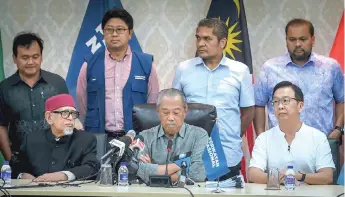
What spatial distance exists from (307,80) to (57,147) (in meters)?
1.97

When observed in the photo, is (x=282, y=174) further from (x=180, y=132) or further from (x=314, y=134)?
(x=180, y=132)

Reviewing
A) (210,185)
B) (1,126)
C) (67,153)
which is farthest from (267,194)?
(1,126)

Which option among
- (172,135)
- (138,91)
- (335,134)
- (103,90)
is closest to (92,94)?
(103,90)

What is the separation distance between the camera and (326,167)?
207 inches

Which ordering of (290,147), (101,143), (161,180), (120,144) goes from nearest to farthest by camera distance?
(120,144) < (161,180) < (290,147) < (101,143)

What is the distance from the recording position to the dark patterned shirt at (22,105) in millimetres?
5961

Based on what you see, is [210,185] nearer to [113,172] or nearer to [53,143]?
[113,172]

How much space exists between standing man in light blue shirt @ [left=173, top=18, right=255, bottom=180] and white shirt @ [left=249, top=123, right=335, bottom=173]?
58 centimetres

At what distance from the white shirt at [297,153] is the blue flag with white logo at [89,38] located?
81.0 inches

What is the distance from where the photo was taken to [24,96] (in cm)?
599

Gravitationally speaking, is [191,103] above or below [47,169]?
above

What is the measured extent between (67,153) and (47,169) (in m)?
0.17

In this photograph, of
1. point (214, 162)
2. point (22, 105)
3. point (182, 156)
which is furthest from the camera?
point (22, 105)

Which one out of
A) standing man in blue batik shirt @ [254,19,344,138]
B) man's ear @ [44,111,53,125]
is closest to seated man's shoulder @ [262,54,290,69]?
standing man in blue batik shirt @ [254,19,344,138]
